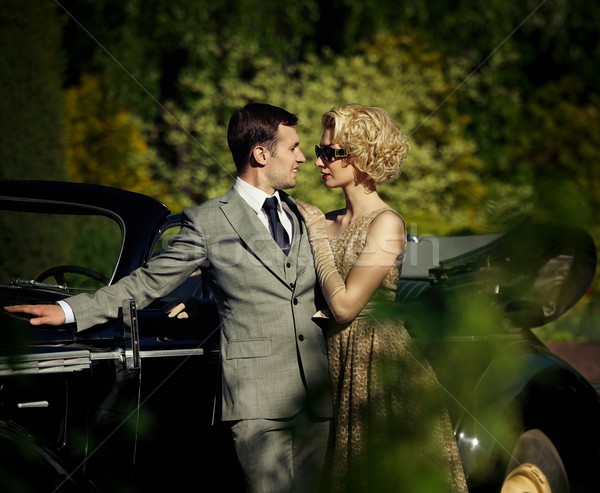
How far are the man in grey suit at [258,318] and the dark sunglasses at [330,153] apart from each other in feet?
0.64

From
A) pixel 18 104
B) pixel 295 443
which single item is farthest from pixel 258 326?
pixel 18 104

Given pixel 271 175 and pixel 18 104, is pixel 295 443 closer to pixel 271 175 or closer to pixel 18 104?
pixel 271 175

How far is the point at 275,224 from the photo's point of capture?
10.8 feet

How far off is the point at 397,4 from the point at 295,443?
10.4m

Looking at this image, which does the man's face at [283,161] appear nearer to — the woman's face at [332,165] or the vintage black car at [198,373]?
the woman's face at [332,165]

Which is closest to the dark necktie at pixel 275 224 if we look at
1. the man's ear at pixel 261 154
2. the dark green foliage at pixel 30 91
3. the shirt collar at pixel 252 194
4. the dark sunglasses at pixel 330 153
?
the shirt collar at pixel 252 194

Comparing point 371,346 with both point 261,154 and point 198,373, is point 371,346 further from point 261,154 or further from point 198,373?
point 261,154

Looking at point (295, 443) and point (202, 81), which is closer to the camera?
point (295, 443)

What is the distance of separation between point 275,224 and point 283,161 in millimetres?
231

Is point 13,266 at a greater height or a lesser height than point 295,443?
greater

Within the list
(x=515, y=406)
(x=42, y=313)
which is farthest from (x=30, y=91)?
(x=515, y=406)

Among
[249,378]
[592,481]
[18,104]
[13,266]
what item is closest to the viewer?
[249,378]

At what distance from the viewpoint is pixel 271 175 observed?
10.8 feet

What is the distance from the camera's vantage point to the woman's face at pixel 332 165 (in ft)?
11.0
